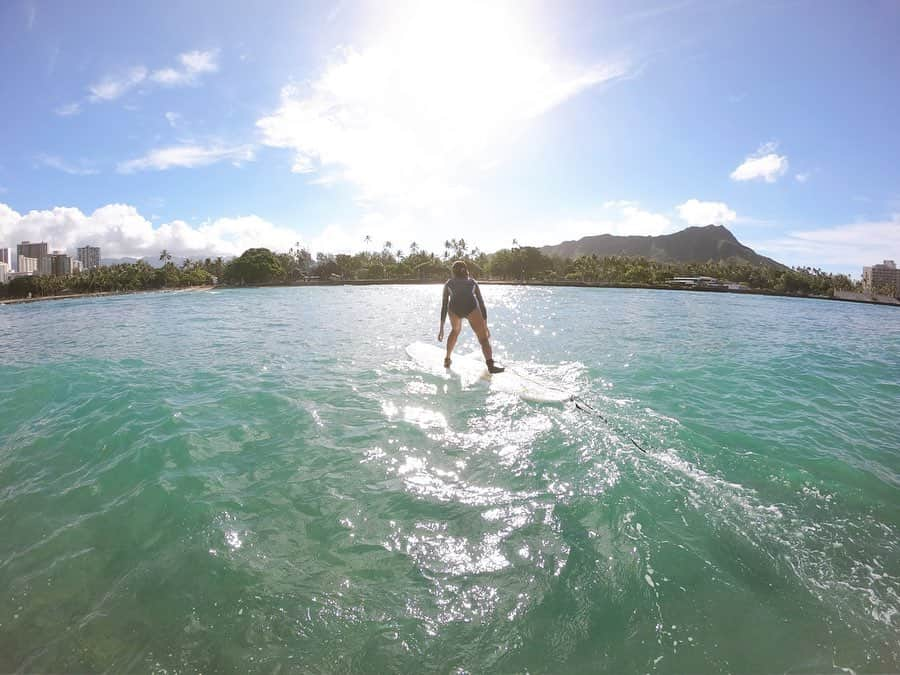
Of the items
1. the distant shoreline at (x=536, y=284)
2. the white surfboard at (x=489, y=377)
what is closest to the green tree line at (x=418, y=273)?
the distant shoreline at (x=536, y=284)

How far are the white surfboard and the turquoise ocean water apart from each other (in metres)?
0.60

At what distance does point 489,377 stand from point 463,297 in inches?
82.6

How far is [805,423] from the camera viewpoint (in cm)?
739

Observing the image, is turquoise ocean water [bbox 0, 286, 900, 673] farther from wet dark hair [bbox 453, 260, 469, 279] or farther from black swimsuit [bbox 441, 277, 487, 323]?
wet dark hair [bbox 453, 260, 469, 279]

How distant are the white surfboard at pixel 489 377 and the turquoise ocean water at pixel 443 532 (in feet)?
1.98

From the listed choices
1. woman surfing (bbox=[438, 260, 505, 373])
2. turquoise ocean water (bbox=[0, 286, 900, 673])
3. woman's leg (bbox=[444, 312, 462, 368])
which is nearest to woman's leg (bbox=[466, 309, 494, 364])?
woman surfing (bbox=[438, 260, 505, 373])

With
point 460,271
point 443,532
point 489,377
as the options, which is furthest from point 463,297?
point 443,532

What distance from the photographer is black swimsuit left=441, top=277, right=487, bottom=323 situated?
9945 mm

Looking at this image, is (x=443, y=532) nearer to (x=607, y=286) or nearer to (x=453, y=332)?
(x=453, y=332)

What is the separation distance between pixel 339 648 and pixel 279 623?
546 millimetres

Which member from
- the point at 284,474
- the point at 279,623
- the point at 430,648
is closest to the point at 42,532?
the point at 284,474

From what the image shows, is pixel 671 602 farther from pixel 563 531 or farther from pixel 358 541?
pixel 358 541

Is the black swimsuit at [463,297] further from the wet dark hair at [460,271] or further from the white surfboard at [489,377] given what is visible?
the white surfboard at [489,377]

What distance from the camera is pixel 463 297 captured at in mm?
9992
